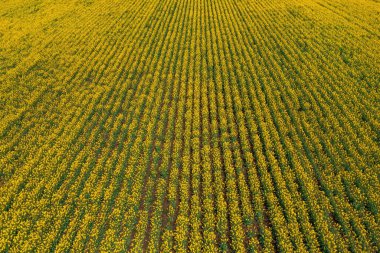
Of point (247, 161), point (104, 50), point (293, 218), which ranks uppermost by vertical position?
point (104, 50)

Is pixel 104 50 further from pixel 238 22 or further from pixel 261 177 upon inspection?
pixel 261 177

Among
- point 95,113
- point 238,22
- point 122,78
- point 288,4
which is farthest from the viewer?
point 288,4

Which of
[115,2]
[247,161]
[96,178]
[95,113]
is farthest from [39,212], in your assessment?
[115,2]

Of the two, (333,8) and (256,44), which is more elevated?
(333,8)

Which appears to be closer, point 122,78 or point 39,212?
point 39,212

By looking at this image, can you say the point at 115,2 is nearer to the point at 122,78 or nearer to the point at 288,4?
the point at 122,78

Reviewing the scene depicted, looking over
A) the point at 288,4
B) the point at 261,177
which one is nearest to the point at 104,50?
the point at 261,177

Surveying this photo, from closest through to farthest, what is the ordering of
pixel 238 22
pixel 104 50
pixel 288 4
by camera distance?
1. pixel 104 50
2. pixel 238 22
3. pixel 288 4
